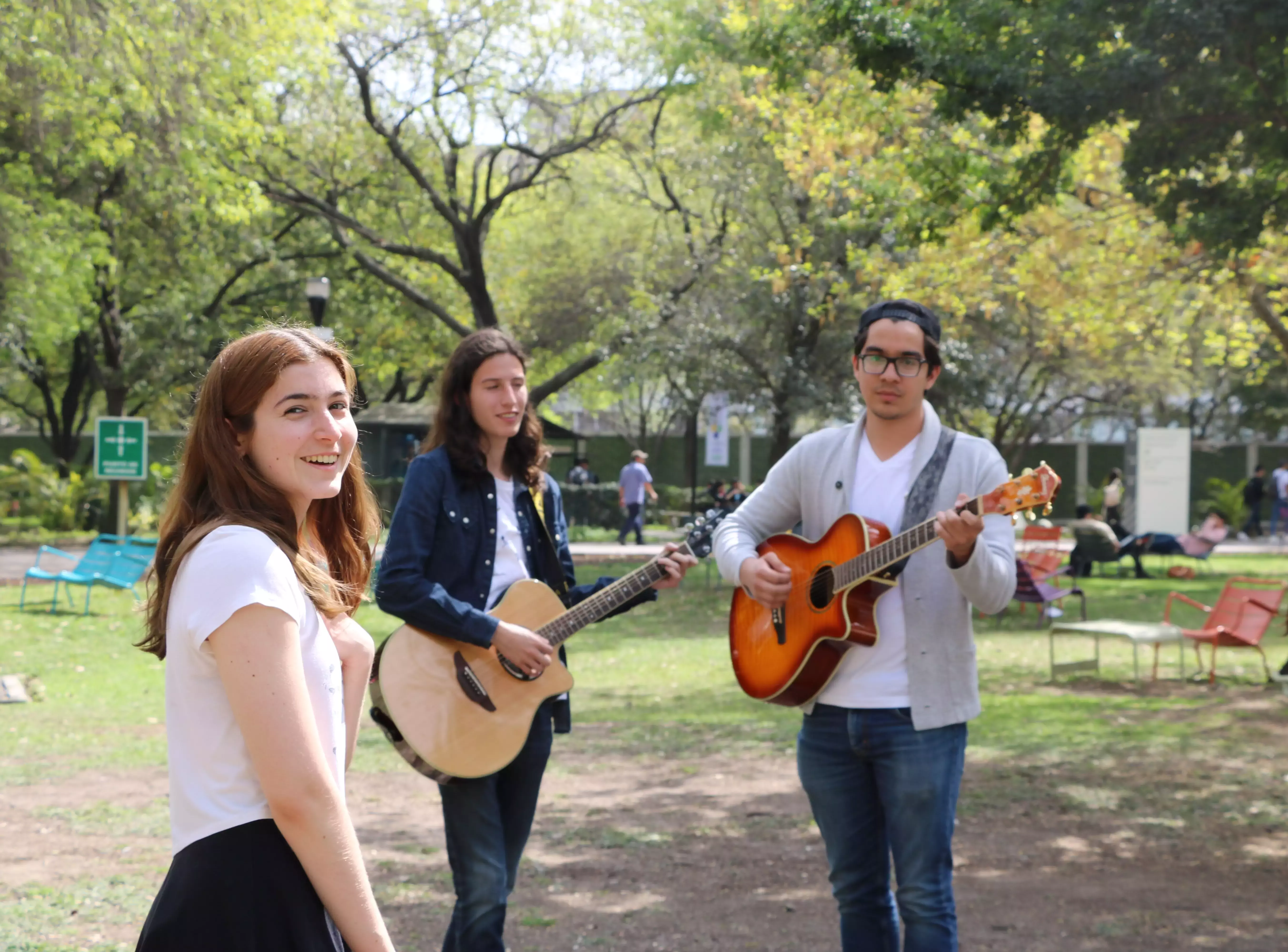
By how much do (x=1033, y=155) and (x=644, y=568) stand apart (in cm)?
473

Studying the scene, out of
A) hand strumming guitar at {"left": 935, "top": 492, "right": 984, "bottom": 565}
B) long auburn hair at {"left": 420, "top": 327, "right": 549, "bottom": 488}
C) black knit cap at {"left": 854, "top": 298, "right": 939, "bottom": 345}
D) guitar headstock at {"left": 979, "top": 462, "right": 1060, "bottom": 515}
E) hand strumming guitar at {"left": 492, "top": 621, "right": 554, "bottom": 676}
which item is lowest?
hand strumming guitar at {"left": 492, "top": 621, "right": 554, "bottom": 676}

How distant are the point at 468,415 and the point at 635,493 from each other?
2167 centimetres

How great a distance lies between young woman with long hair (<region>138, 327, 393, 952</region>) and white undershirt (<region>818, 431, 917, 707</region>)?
1.86m

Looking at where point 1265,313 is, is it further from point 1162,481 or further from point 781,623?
point 781,623

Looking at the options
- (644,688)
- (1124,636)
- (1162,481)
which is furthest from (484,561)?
(1162,481)

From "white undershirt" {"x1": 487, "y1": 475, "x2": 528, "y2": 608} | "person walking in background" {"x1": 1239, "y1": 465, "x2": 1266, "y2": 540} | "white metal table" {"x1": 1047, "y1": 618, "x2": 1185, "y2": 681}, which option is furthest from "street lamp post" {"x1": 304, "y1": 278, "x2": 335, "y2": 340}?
"person walking in background" {"x1": 1239, "y1": 465, "x2": 1266, "y2": 540}

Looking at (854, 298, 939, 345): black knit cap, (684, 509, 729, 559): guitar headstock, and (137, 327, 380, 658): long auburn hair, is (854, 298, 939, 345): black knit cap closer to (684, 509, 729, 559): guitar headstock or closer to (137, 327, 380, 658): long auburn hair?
(684, 509, 729, 559): guitar headstock

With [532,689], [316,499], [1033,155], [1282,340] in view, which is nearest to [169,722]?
[316,499]

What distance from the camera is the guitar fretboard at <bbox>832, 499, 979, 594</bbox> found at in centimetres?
357

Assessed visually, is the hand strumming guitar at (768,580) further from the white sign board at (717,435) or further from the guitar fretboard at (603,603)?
the white sign board at (717,435)

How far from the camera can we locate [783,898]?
556 cm

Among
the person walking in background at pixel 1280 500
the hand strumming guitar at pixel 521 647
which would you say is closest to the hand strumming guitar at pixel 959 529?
the hand strumming guitar at pixel 521 647

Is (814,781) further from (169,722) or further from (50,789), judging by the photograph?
(50,789)

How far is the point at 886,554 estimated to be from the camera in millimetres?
3623
